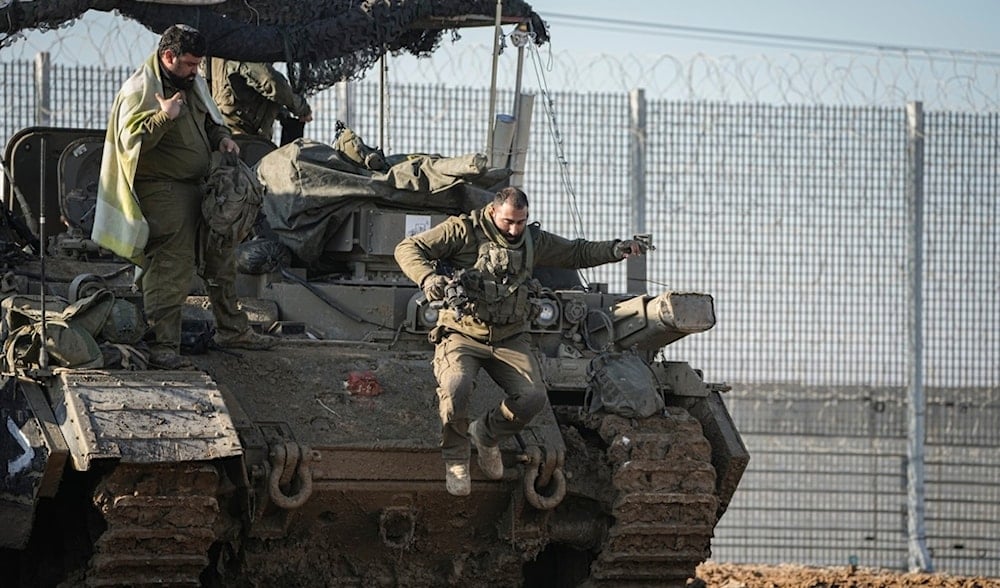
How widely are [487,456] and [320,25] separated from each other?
454 cm

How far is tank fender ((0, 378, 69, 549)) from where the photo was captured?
977 cm

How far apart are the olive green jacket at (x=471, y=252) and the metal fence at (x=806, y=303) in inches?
285

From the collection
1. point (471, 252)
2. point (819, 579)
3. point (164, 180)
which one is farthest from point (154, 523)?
point (819, 579)

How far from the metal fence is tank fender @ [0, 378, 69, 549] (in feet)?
29.3

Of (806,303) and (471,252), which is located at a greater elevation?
(471,252)

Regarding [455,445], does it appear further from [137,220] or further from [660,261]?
[660,261]

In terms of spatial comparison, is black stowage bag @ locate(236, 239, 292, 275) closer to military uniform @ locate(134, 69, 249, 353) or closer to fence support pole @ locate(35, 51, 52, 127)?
military uniform @ locate(134, 69, 249, 353)

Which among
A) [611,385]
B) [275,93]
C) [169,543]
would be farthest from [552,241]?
[275,93]

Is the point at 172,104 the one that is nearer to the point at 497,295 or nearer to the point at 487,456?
the point at 497,295

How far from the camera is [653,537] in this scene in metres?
11.0

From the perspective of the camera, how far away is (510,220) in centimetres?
1088

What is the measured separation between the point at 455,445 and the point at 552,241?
143cm

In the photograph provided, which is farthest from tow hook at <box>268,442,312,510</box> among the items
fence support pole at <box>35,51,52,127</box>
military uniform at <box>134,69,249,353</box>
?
fence support pole at <box>35,51,52,127</box>

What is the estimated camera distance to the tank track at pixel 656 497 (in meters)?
10.9
